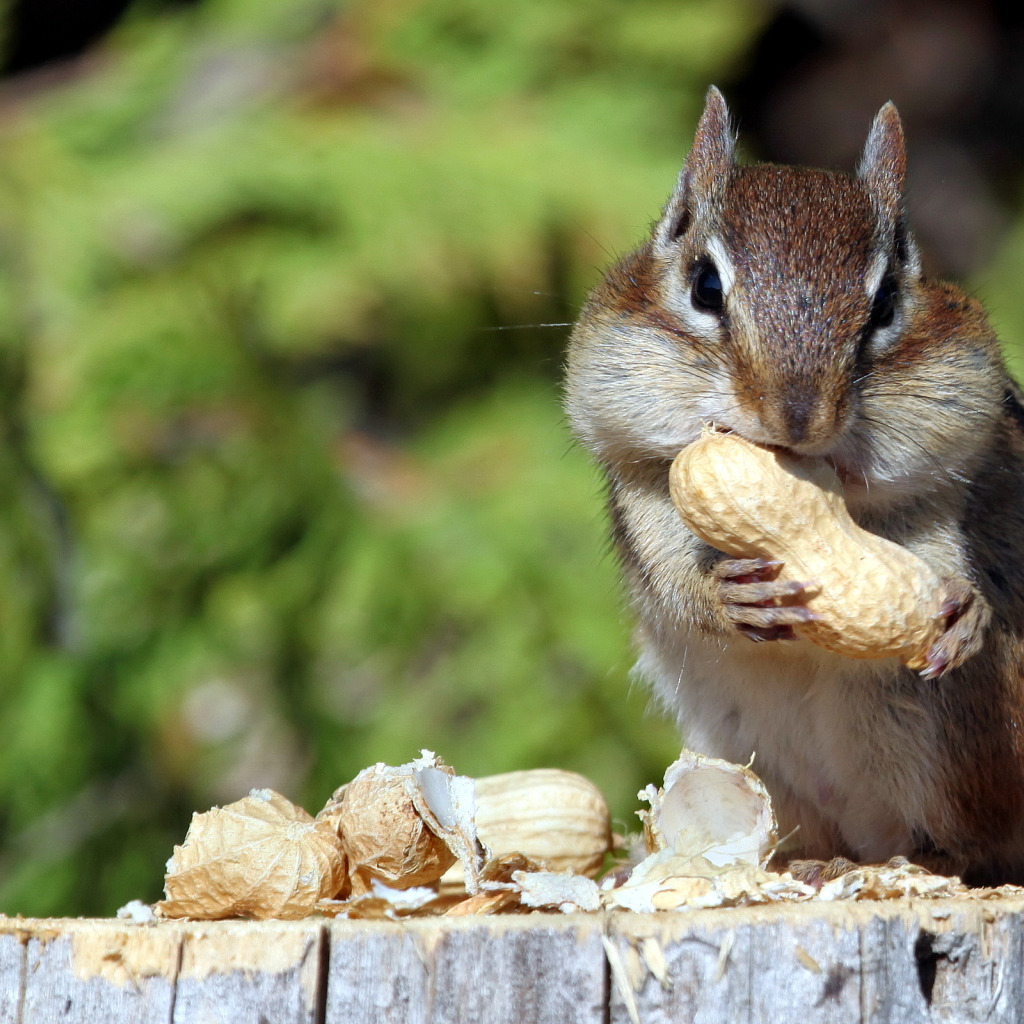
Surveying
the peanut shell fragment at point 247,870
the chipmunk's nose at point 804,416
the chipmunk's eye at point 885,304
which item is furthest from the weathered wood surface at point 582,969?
the chipmunk's eye at point 885,304

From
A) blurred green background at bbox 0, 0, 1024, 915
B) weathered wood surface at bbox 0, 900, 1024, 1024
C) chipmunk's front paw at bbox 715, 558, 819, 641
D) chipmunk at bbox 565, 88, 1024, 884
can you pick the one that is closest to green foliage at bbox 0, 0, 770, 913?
blurred green background at bbox 0, 0, 1024, 915

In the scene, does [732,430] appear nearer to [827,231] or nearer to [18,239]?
[827,231]

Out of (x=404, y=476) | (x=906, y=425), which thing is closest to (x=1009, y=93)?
(x=404, y=476)

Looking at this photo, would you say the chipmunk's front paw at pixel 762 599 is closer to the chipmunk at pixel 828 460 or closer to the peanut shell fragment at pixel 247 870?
the chipmunk at pixel 828 460

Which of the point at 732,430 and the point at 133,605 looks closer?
the point at 732,430

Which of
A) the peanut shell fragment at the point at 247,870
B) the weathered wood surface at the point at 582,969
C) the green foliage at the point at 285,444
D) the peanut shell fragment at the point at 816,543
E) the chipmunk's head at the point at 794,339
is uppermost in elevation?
the chipmunk's head at the point at 794,339

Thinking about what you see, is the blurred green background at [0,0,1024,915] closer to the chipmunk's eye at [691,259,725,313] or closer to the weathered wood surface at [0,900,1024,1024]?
the chipmunk's eye at [691,259,725,313]
